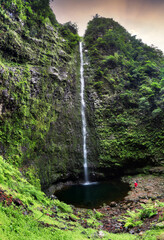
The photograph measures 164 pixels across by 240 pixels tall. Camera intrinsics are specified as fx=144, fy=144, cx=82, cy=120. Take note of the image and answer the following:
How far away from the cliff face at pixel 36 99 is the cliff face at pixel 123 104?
10.3 feet

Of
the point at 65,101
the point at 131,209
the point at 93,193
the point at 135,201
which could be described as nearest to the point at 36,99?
the point at 65,101

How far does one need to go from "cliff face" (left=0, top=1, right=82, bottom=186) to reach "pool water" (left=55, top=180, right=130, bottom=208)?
4.77 feet

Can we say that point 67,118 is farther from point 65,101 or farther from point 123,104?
point 123,104

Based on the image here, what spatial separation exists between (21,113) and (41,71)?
15.1 feet

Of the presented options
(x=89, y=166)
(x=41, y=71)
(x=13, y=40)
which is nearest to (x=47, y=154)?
(x=89, y=166)

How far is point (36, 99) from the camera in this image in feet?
36.4

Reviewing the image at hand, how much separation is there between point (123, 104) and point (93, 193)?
11.8 meters

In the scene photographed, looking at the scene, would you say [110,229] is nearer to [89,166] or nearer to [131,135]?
[89,166]

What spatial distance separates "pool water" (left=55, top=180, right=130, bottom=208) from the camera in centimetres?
1028

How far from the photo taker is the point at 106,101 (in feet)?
62.7

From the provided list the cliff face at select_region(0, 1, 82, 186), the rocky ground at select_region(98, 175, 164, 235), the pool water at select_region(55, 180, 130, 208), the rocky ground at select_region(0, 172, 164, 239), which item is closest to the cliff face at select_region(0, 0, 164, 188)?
the cliff face at select_region(0, 1, 82, 186)

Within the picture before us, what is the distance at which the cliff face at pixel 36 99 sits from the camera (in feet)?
28.2

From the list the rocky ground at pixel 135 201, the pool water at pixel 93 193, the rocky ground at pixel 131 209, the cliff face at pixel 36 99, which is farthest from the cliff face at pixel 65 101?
the rocky ground at pixel 131 209

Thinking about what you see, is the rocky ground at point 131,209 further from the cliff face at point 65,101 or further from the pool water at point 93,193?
the cliff face at point 65,101
